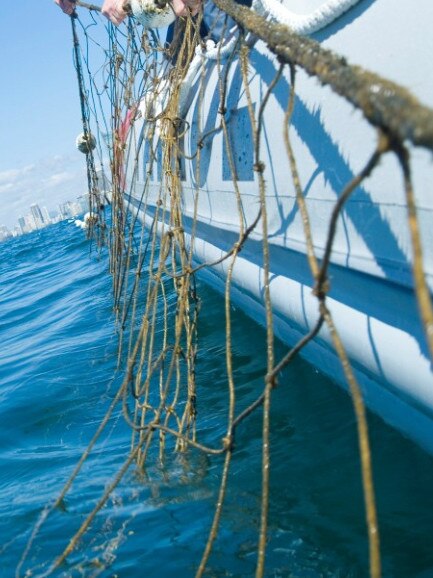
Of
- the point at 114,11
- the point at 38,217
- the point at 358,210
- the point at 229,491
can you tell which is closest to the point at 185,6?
the point at 114,11

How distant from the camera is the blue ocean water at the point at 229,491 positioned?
1.67 m

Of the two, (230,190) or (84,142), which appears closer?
(230,190)

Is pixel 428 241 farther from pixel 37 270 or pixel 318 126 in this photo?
pixel 37 270

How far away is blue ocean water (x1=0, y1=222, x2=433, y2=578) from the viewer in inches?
65.6

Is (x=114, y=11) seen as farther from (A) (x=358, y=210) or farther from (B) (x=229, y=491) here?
(B) (x=229, y=491)

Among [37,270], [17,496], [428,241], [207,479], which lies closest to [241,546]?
[207,479]

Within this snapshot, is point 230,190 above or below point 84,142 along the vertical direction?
below

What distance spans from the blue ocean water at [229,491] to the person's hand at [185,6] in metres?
1.80

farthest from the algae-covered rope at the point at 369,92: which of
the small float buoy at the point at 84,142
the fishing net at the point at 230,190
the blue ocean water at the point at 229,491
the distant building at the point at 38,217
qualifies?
the distant building at the point at 38,217

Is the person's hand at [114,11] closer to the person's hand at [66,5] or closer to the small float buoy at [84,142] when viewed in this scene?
the person's hand at [66,5]

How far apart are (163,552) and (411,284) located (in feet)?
3.69

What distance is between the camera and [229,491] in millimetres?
2039

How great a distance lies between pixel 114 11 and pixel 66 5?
158cm

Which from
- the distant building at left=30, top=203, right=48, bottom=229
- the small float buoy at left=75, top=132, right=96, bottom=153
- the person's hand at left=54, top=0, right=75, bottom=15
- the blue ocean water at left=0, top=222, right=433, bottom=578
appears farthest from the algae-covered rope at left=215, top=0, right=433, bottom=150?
the distant building at left=30, top=203, right=48, bottom=229
